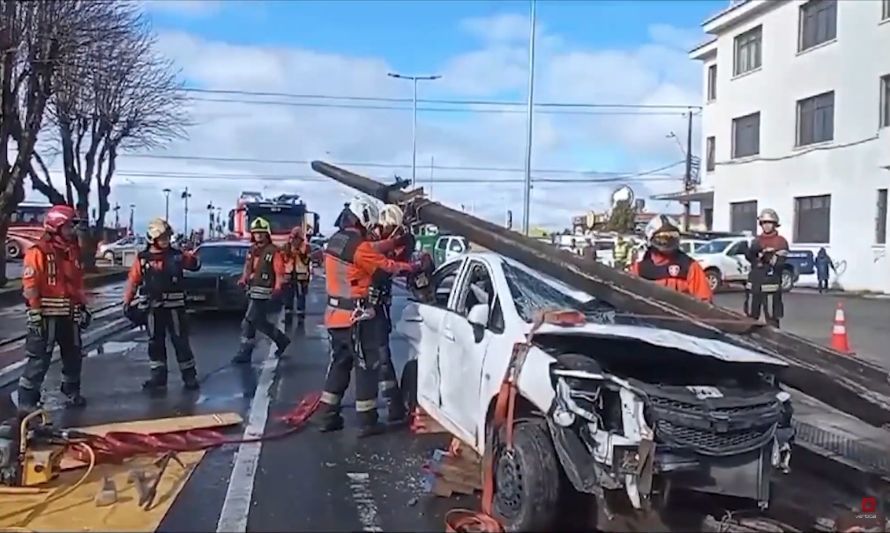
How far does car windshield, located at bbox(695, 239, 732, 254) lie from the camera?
30.4 m

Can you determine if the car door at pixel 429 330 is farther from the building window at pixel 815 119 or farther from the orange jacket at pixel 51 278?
the building window at pixel 815 119

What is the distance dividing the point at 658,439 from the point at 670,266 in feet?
10.6

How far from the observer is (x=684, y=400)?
5180 mm

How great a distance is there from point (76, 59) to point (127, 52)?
545 cm

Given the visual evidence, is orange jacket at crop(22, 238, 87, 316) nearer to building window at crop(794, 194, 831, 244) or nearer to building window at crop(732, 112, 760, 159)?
building window at crop(794, 194, 831, 244)

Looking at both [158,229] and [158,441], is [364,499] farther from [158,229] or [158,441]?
[158,229]

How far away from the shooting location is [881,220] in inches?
1197

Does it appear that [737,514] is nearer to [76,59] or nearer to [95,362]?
[95,362]

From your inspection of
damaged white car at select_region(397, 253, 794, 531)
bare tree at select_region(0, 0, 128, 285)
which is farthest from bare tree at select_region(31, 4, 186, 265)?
damaged white car at select_region(397, 253, 794, 531)

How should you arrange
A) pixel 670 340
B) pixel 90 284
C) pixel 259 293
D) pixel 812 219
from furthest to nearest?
pixel 812 219, pixel 90 284, pixel 259 293, pixel 670 340

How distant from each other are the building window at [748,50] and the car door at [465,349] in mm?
33365

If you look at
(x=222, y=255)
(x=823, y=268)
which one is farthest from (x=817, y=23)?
(x=222, y=255)

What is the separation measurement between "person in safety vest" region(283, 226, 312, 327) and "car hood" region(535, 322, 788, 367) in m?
11.0

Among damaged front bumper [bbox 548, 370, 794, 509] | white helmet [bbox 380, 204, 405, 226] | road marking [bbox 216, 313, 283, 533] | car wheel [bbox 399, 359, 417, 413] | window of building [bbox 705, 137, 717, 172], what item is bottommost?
road marking [bbox 216, 313, 283, 533]
